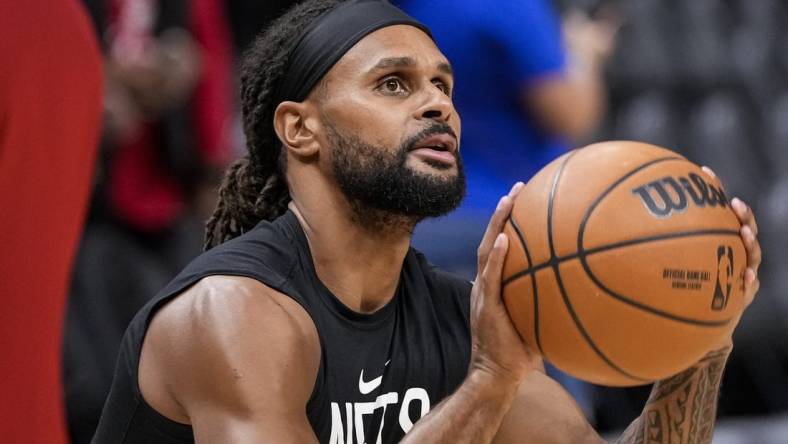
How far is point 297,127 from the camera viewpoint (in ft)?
11.4

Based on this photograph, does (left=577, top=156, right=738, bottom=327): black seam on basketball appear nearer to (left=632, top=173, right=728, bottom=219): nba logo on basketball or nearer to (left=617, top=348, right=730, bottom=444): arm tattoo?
(left=632, top=173, right=728, bottom=219): nba logo on basketball

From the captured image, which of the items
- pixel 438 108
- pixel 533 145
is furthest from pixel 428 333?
pixel 533 145

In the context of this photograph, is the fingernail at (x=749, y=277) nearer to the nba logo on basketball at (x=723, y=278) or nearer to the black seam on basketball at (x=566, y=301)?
the nba logo on basketball at (x=723, y=278)

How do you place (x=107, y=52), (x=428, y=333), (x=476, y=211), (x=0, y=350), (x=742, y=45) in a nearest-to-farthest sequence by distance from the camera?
(x=0, y=350) < (x=428, y=333) < (x=476, y=211) < (x=107, y=52) < (x=742, y=45)

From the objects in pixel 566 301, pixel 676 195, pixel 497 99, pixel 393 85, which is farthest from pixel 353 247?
pixel 497 99

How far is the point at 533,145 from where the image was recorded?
483 centimetres

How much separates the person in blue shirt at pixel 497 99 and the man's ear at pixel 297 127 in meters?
1.18

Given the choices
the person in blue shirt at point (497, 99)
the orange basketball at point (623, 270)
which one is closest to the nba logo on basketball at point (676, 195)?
the orange basketball at point (623, 270)

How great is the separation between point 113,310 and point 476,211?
144cm

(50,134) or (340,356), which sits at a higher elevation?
(50,134)

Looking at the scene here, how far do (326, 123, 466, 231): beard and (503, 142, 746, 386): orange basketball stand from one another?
302 millimetres

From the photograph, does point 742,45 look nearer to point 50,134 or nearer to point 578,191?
point 578,191

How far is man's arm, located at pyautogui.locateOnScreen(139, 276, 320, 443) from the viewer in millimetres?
2879

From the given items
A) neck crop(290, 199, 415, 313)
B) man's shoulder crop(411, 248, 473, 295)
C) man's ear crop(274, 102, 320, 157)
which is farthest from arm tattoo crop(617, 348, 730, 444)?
man's ear crop(274, 102, 320, 157)
